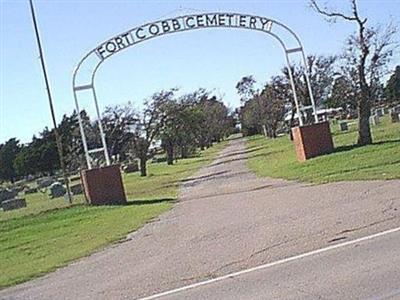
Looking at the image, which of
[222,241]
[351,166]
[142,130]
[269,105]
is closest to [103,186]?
[351,166]

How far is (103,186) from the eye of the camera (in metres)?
23.6

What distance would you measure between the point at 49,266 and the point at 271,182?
40.8ft

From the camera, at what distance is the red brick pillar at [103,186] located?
2334 centimetres

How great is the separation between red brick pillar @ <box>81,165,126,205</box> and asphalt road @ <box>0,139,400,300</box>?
593 centimetres

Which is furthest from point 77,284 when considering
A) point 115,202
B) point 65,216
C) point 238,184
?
point 238,184

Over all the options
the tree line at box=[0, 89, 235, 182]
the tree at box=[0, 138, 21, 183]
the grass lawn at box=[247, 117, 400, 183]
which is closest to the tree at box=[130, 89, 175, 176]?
the tree line at box=[0, 89, 235, 182]

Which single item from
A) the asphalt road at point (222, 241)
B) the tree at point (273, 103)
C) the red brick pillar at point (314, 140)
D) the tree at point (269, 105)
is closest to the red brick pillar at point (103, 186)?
the asphalt road at point (222, 241)

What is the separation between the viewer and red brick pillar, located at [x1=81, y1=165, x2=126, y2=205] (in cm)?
2334

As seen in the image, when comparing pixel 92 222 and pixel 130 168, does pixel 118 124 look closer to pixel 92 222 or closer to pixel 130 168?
pixel 130 168

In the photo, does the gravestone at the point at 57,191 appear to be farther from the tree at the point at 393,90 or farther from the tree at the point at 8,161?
the tree at the point at 393,90

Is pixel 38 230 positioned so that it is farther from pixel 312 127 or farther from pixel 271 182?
pixel 312 127

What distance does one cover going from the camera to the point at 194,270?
9727 millimetres

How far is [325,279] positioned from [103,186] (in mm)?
16255

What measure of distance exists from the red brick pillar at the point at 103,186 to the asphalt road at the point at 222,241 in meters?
5.93
